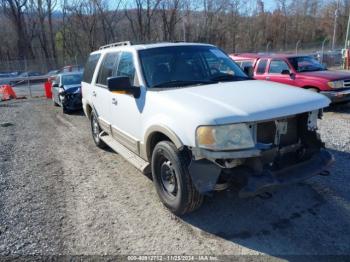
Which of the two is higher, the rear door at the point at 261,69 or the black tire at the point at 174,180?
the rear door at the point at 261,69

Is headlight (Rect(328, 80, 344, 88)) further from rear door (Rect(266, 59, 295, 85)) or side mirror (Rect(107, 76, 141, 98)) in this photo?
side mirror (Rect(107, 76, 141, 98))

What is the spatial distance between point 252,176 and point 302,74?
7349mm

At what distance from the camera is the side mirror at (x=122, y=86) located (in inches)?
154

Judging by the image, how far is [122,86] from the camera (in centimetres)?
397

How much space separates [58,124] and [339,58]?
25.6 metres

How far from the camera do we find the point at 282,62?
1011cm

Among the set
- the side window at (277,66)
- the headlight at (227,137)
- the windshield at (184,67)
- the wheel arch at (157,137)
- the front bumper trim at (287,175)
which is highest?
the windshield at (184,67)

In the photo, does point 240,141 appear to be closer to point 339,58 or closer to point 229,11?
point 339,58

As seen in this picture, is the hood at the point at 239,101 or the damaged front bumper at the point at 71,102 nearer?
the hood at the point at 239,101

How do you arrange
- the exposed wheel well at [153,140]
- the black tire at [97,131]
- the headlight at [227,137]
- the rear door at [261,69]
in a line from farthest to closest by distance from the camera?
1. the rear door at [261,69]
2. the black tire at [97,131]
3. the exposed wheel well at [153,140]
4. the headlight at [227,137]

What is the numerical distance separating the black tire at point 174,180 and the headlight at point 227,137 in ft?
1.63

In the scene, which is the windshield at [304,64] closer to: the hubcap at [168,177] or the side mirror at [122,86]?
the side mirror at [122,86]

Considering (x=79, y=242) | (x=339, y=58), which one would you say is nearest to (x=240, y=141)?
(x=79, y=242)

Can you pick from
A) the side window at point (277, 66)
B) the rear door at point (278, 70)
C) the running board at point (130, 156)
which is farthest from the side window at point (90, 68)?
the side window at point (277, 66)
